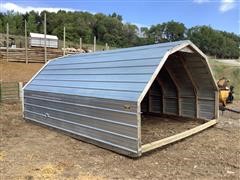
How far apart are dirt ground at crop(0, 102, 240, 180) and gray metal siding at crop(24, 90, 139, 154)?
277mm

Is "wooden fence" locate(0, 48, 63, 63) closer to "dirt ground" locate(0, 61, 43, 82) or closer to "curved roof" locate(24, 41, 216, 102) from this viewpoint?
"dirt ground" locate(0, 61, 43, 82)

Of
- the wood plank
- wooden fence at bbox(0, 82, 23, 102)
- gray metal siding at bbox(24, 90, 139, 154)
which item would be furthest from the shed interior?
wooden fence at bbox(0, 82, 23, 102)

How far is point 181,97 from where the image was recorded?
951 centimetres

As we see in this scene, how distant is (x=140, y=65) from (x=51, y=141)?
114 inches

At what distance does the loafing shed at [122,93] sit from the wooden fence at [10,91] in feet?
11.7

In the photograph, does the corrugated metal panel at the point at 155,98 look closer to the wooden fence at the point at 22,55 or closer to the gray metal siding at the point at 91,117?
the gray metal siding at the point at 91,117

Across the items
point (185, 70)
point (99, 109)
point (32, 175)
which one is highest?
point (185, 70)

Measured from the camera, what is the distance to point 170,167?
551cm

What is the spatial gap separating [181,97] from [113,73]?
313 cm

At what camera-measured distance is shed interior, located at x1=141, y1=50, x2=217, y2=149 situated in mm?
8414

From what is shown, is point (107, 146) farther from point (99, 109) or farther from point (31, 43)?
point (31, 43)

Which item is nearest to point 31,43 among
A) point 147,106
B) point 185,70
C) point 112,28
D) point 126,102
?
point 147,106

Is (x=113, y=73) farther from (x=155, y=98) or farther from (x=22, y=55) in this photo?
(x=22, y=55)

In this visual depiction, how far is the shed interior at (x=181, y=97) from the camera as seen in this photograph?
27.6ft
